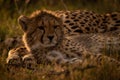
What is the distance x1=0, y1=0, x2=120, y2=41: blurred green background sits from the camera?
743 cm

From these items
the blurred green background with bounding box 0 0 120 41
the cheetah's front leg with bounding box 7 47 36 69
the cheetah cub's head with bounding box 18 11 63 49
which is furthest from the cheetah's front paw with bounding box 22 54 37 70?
the blurred green background with bounding box 0 0 120 41

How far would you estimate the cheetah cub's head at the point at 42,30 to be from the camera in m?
5.91

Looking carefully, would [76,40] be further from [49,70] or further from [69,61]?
[49,70]

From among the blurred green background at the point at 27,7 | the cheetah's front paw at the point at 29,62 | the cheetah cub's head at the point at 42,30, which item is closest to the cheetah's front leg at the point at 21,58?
the cheetah's front paw at the point at 29,62

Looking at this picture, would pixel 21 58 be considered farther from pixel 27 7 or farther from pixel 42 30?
pixel 27 7

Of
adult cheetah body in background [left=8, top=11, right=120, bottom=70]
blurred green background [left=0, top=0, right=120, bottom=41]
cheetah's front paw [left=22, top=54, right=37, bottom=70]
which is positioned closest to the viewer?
cheetah's front paw [left=22, top=54, right=37, bottom=70]

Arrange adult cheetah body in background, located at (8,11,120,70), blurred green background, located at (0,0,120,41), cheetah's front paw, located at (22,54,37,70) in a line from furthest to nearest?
blurred green background, located at (0,0,120,41)
adult cheetah body in background, located at (8,11,120,70)
cheetah's front paw, located at (22,54,37,70)

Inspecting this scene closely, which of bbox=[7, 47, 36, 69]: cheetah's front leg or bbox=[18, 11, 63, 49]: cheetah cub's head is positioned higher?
bbox=[18, 11, 63, 49]: cheetah cub's head

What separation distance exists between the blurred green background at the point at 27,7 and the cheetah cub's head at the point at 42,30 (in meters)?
0.87

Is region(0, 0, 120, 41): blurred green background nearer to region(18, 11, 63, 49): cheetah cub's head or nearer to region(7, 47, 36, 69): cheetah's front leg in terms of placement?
region(7, 47, 36, 69): cheetah's front leg

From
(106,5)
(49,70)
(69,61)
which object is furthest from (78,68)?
(106,5)

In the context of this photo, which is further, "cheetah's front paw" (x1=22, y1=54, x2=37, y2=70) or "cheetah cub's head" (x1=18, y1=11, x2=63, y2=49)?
"cheetah cub's head" (x1=18, y1=11, x2=63, y2=49)

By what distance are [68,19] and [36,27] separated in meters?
1.04

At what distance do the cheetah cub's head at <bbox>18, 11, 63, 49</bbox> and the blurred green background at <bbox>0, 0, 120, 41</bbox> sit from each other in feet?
2.87
